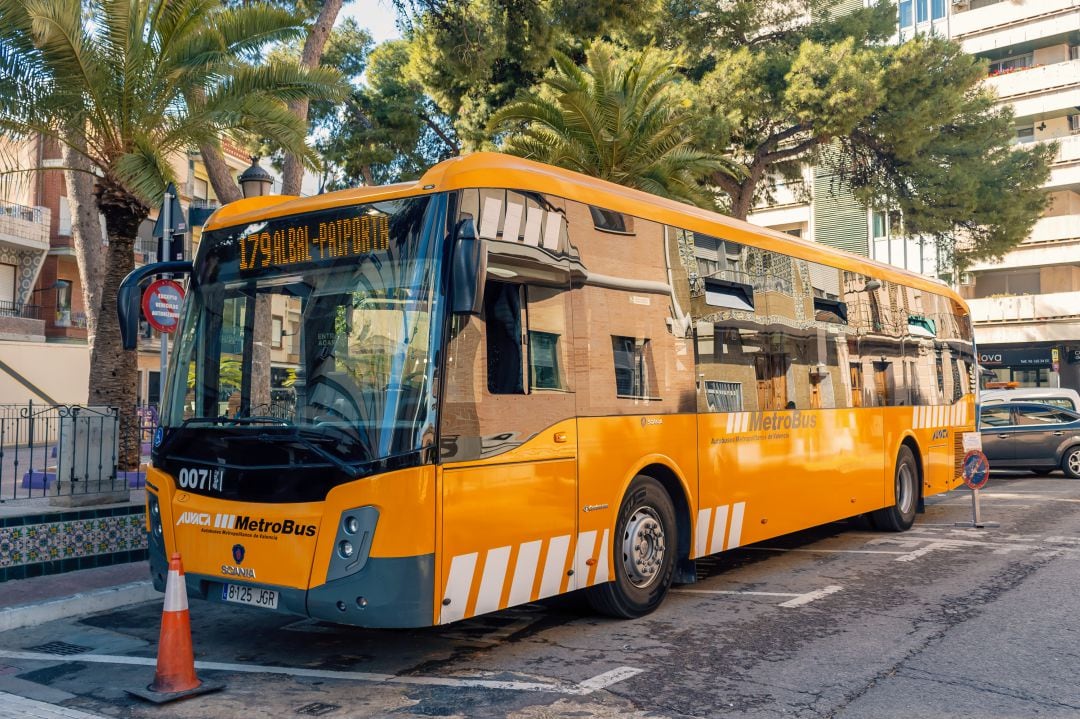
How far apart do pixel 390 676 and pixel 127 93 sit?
8205 millimetres

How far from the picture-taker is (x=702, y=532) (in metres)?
7.86

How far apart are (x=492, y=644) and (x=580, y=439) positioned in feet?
4.95

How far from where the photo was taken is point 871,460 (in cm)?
1086

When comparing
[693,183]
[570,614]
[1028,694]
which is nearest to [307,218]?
[570,614]

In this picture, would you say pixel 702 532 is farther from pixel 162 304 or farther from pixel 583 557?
pixel 162 304

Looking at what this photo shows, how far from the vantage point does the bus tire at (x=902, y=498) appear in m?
11.7

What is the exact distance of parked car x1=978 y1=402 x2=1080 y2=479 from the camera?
62.3 feet

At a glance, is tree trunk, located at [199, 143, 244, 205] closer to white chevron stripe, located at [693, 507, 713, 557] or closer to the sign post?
white chevron stripe, located at [693, 507, 713, 557]

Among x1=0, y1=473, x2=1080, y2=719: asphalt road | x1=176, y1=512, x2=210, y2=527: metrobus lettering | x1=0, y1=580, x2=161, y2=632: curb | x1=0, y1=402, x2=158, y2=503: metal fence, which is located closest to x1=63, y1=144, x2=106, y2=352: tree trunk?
x1=0, y1=402, x2=158, y2=503: metal fence

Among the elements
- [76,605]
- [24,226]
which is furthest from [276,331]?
[24,226]

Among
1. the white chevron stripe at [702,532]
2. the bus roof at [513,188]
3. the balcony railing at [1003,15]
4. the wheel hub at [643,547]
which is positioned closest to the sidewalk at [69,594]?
the bus roof at [513,188]

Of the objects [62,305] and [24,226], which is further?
[62,305]

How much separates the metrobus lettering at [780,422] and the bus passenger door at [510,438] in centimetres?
272

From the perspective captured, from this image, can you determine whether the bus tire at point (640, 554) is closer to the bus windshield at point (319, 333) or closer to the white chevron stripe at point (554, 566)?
the white chevron stripe at point (554, 566)
